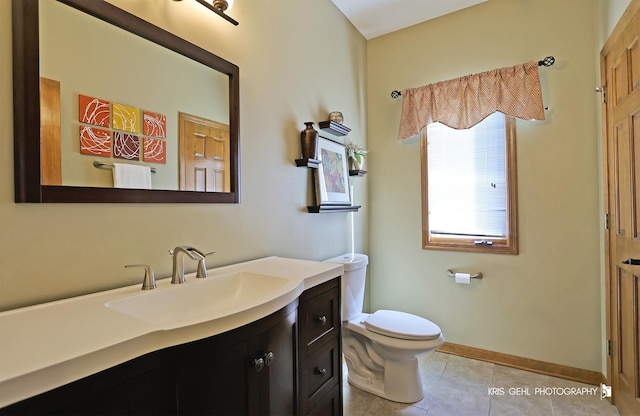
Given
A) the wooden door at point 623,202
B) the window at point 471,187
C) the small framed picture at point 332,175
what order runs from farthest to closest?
the window at point 471,187
the small framed picture at point 332,175
the wooden door at point 623,202

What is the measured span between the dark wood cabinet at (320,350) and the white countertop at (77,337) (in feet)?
1.01

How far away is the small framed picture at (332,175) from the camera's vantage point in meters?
2.08

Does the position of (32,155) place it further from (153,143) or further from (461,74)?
(461,74)

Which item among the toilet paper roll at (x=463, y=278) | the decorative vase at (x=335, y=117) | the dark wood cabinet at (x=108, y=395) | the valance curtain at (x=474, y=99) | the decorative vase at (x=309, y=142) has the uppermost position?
the valance curtain at (x=474, y=99)

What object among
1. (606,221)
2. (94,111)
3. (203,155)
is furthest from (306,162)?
(606,221)

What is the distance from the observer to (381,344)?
1.89m

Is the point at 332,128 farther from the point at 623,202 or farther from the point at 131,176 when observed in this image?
the point at 623,202

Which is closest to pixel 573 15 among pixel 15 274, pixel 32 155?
pixel 32 155

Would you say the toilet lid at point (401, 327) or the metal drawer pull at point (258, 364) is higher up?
the metal drawer pull at point (258, 364)

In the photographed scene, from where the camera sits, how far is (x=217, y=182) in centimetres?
142

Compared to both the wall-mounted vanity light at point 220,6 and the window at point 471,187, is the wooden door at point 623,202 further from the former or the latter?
A: the wall-mounted vanity light at point 220,6

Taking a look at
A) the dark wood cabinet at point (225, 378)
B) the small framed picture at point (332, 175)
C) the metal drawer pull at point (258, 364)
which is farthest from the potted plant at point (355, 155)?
the metal drawer pull at point (258, 364)

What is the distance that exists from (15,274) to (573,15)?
3.23 meters

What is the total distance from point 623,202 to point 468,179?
953mm
